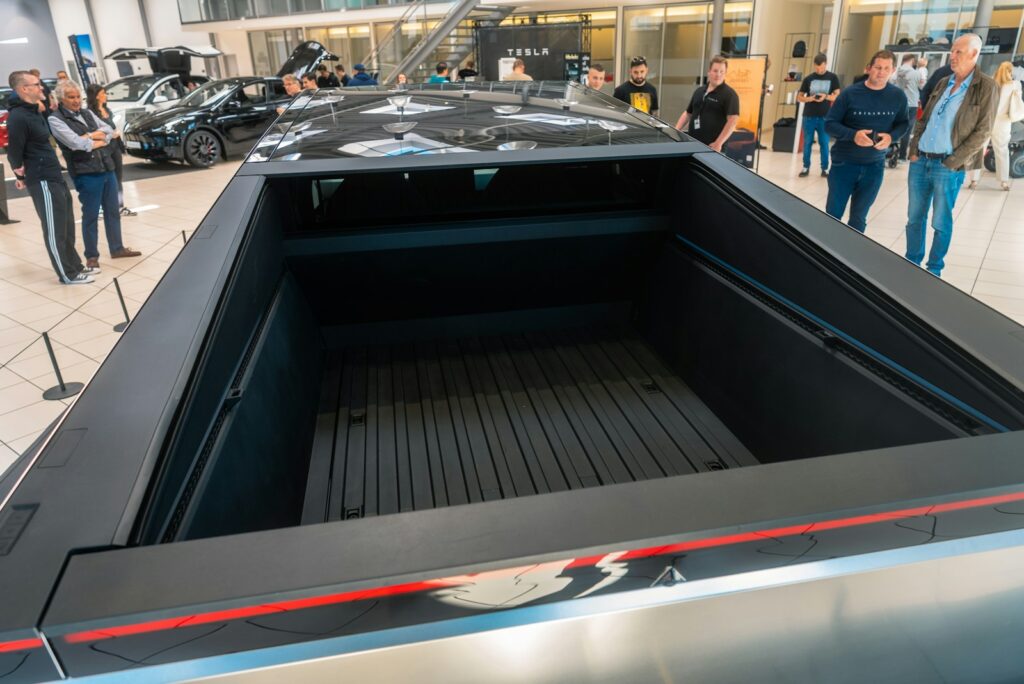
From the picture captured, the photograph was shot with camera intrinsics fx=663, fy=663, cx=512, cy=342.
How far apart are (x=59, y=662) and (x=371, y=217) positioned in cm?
214

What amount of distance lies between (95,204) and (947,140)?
22.0 ft

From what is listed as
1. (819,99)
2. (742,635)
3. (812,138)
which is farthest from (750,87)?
(742,635)

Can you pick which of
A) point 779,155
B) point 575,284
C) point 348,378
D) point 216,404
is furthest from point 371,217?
point 779,155

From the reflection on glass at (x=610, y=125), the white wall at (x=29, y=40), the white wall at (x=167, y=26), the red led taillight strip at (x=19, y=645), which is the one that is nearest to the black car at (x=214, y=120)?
the reflection on glass at (x=610, y=125)

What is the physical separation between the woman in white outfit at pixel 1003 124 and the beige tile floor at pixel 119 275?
20cm

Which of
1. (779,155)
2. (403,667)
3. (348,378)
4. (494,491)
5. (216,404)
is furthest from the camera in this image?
(779,155)

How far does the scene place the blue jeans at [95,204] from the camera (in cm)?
575

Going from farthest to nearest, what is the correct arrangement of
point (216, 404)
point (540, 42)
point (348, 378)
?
1. point (540, 42)
2. point (348, 378)
3. point (216, 404)

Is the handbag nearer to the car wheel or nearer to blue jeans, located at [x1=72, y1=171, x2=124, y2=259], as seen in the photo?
blue jeans, located at [x1=72, y1=171, x2=124, y2=259]

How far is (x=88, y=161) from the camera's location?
559 centimetres

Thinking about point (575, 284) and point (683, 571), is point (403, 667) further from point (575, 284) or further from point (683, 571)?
point (575, 284)

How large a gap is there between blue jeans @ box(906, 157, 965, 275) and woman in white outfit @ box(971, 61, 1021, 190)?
79.5 inches

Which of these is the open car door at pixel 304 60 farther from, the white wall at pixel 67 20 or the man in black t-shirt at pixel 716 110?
the white wall at pixel 67 20

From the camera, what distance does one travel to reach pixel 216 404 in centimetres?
142
